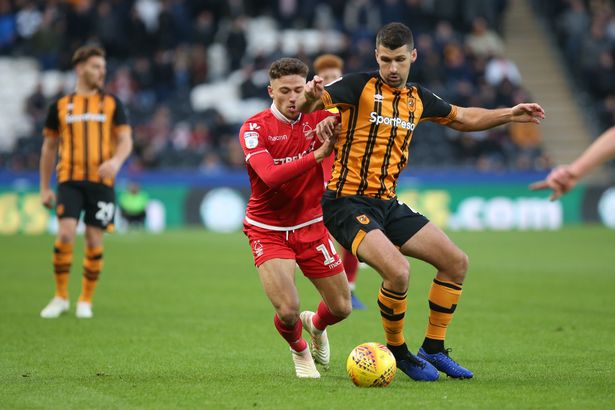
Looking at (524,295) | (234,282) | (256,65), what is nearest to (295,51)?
(256,65)

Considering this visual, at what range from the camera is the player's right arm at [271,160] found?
7000 millimetres

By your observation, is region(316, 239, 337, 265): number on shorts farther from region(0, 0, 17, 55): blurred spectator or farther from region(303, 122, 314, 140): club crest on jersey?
region(0, 0, 17, 55): blurred spectator

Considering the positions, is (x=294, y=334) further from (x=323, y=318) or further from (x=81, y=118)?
(x=81, y=118)

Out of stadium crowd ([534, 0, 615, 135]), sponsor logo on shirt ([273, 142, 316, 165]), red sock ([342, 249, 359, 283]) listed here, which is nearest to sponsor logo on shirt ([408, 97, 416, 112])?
sponsor logo on shirt ([273, 142, 316, 165])

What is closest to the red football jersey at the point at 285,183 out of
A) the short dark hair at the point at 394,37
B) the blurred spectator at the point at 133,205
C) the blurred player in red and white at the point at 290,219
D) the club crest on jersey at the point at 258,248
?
the blurred player in red and white at the point at 290,219

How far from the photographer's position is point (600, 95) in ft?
98.0

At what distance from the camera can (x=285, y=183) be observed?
24.9ft

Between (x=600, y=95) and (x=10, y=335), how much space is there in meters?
23.3

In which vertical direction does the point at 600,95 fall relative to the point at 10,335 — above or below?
above

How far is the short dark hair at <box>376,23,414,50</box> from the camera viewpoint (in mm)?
7496

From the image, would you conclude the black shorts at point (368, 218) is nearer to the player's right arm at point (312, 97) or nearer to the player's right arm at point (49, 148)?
the player's right arm at point (312, 97)

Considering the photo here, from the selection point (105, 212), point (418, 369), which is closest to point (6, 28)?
point (105, 212)

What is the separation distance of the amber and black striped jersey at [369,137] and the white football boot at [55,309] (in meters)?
4.61

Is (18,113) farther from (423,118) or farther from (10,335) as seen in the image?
(423,118)
